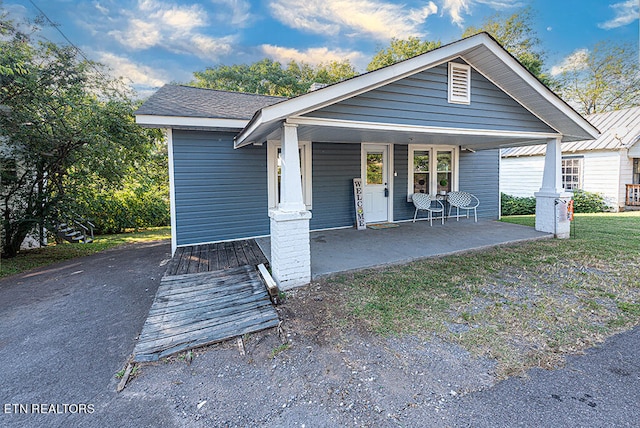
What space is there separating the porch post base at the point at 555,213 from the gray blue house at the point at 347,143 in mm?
24

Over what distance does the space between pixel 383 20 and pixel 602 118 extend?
1055cm

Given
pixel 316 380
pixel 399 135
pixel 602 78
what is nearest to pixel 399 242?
pixel 399 135

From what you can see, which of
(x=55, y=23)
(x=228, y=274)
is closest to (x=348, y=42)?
(x=55, y=23)

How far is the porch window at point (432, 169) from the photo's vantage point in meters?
7.91

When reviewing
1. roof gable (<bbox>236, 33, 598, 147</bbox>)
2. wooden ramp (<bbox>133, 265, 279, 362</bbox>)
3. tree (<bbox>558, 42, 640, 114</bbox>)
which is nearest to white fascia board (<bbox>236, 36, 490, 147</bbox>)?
roof gable (<bbox>236, 33, 598, 147</bbox>)

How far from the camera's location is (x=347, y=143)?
7105mm

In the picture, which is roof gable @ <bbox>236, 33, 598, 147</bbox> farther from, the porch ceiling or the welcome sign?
the welcome sign

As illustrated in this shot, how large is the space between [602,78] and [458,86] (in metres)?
22.7

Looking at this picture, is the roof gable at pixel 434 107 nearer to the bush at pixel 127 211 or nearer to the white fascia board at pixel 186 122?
the white fascia board at pixel 186 122

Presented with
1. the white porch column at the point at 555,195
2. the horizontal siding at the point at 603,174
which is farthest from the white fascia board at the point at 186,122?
the horizontal siding at the point at 603,174

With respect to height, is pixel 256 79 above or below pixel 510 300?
above

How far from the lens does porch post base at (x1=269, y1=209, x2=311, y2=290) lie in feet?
12.5

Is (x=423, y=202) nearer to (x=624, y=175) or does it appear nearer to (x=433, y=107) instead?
(x=433, y=107)

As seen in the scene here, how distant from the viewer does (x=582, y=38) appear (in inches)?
740
